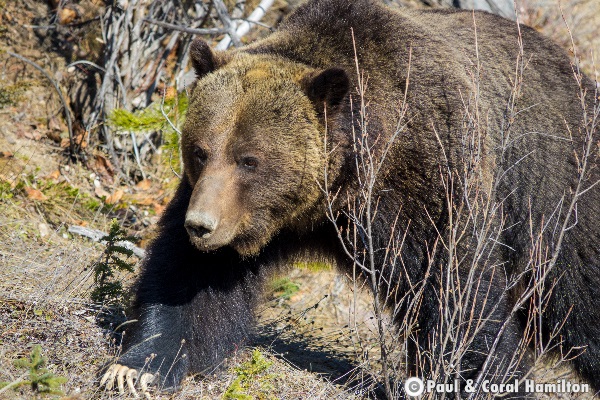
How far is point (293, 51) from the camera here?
18.9ft

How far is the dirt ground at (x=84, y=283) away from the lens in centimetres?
566

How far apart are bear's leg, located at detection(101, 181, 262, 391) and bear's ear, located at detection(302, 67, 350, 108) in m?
1.25

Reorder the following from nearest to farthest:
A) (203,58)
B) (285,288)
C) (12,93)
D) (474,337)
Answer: (474,337) < (203,58) < (285,288) < (12,93)

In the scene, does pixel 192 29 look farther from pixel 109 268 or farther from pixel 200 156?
pixel 200 156

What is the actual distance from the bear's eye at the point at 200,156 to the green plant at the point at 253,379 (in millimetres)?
1735

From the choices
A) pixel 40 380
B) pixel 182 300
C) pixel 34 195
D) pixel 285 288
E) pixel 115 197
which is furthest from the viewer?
pixel 115 197

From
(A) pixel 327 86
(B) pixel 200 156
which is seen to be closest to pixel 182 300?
(B) pixel 200 156

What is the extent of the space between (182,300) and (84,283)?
4.62ft

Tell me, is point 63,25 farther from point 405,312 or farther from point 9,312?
point 405,312

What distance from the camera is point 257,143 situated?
5.14 meters

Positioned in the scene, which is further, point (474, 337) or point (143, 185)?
point (143, 185)

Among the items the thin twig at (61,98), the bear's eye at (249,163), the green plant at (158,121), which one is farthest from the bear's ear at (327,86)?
the thin twig at (61,98)

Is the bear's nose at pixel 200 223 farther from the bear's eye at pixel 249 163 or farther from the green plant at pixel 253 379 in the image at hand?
the green plant at pixel 253 379

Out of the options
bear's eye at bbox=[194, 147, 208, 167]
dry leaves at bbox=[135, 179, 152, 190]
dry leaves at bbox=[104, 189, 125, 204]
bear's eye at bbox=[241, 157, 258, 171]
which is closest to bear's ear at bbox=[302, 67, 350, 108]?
bear's eye at bbox=[241, 157, 258, 171]
